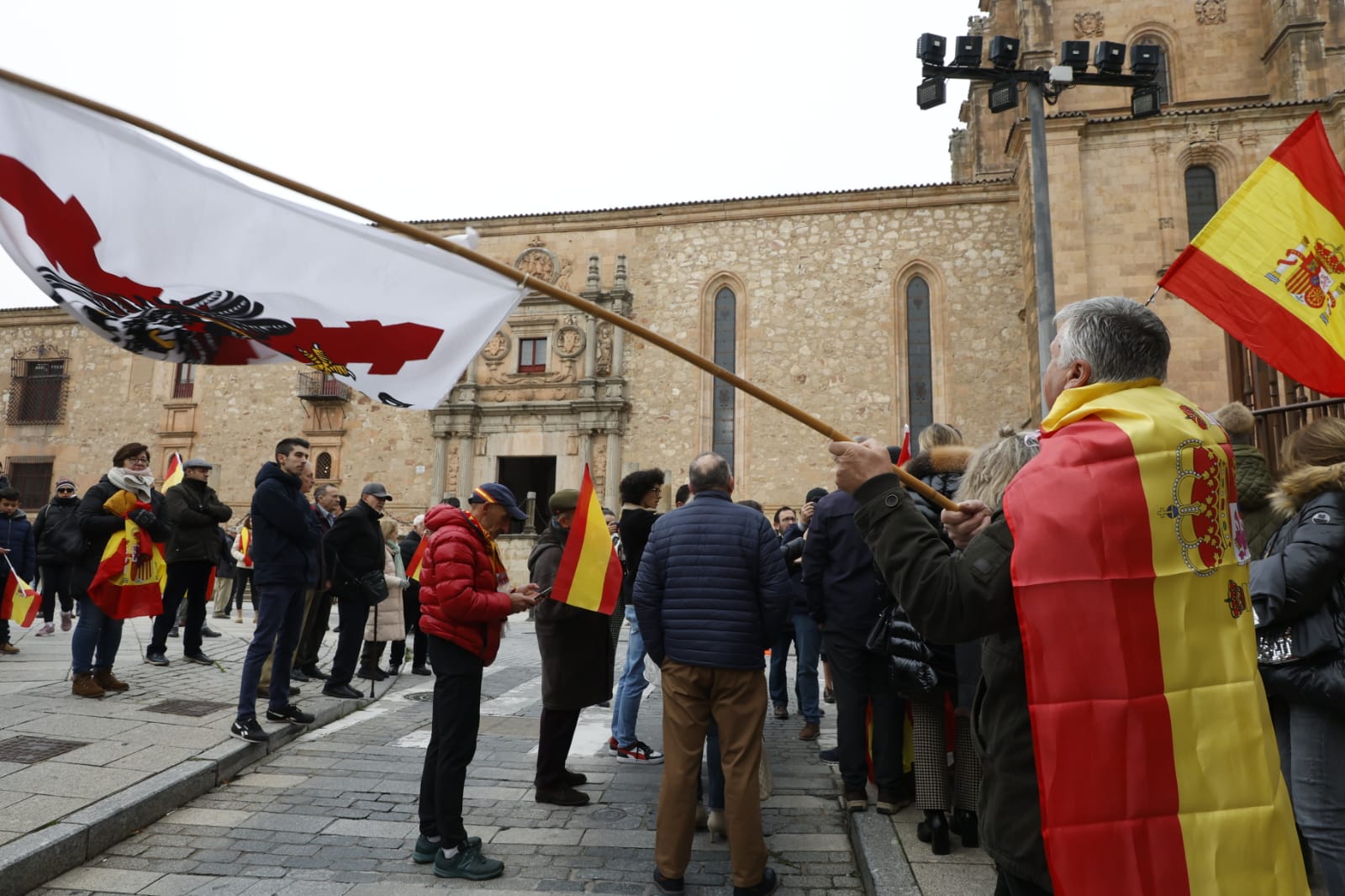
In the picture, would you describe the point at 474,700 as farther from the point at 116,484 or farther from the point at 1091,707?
the point at 116,484

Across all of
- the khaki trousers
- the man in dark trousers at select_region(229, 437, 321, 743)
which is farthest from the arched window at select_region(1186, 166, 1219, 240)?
the man in dark trousers at select_region(229, 437, 321, 743)

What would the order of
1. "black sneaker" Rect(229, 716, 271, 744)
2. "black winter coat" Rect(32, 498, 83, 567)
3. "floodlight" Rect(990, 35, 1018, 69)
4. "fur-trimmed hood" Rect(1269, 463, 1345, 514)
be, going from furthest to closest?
"floodlight" Rect(990, 35, 1018, 69), "black winter coat" Rect(32, 498, 83, 567), "black sneaker" Rect(229, 716, 271, 744), "fur-trimmed hood" Rect(1269, 463, 1345, 514)

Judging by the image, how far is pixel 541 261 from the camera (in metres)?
24.0

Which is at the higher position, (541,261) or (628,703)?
(541,261)

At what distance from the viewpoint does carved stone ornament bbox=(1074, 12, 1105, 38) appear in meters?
22.2

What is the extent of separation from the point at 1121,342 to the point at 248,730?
18.5 feet

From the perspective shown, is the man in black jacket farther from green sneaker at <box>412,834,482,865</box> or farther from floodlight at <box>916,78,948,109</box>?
floodlight at <box>916,78,948,109</box>

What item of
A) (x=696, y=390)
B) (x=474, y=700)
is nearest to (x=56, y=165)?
(x=474, y=700)

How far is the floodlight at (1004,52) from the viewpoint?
9.91m

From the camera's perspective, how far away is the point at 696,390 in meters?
22.8

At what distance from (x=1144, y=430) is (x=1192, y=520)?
23 cm

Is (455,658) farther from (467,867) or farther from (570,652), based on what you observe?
(570,652)

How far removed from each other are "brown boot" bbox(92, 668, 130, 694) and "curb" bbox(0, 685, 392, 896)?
1962 mm

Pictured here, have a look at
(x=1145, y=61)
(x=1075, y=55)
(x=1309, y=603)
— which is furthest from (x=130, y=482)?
(x=1145, y=61)
